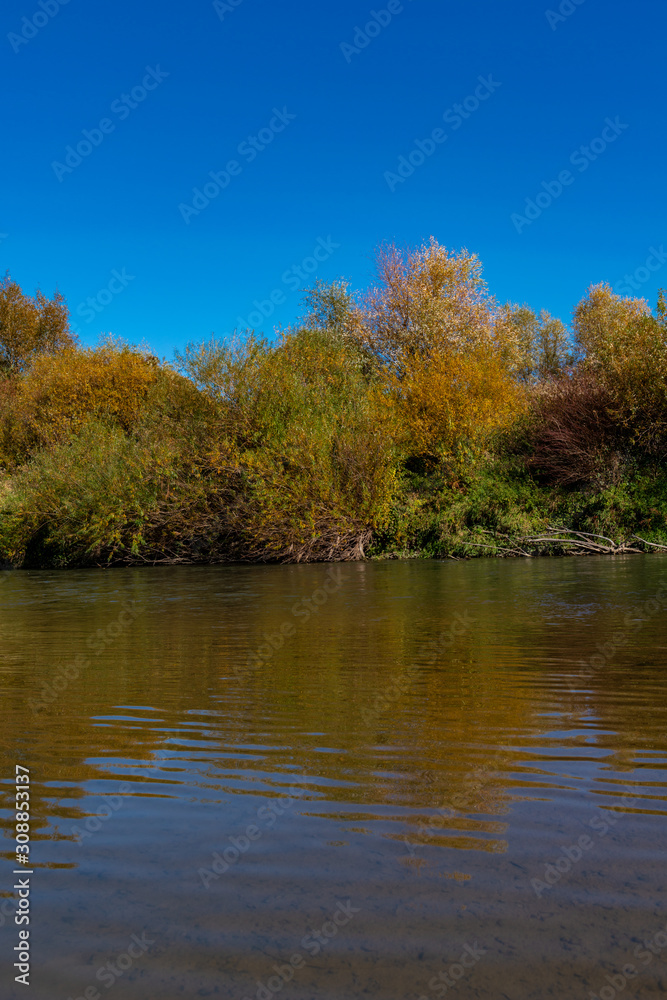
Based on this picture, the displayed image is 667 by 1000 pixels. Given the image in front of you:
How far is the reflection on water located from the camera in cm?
238

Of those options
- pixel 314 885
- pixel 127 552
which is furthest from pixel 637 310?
pixel 314 885

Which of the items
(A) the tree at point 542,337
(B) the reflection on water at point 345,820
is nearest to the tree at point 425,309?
(A) the tree at point 542,337
